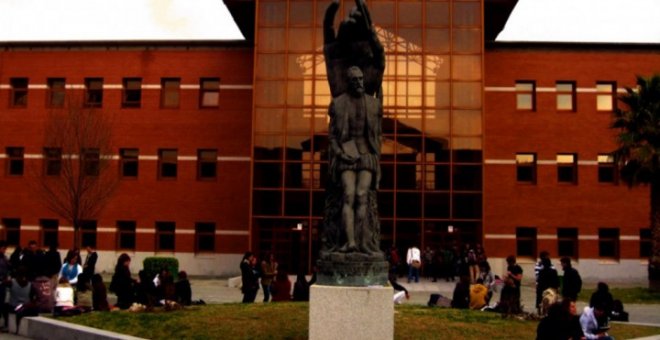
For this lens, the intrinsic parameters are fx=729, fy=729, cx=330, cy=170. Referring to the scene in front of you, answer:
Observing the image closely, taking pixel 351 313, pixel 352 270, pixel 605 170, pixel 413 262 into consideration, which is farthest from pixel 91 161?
pixel 605 170

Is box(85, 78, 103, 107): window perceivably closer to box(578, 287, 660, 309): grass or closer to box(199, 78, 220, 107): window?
box(199, 78, 220, 107): window

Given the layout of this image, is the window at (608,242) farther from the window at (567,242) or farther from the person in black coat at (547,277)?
the person in black coat at (547,277)

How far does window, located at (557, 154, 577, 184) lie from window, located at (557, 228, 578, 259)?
8.84ft

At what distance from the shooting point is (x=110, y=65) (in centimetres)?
4050

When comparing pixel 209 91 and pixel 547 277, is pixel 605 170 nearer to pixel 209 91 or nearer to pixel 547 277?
pixel 209 91

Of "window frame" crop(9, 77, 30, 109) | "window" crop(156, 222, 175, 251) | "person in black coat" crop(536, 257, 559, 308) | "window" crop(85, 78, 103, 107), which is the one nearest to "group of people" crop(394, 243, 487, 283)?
"window" crop(156, 222, 175, 251)

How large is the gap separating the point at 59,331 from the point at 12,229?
29.0 meters

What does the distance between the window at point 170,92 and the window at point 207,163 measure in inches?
129

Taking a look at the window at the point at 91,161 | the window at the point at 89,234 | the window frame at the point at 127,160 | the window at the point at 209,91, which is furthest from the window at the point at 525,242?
the window at the point at 89,234

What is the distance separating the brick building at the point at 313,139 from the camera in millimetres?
35594

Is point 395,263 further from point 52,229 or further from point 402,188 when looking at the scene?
point 52,229

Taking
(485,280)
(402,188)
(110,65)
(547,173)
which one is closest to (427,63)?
(402,188)

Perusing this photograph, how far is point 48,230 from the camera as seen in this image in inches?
1565

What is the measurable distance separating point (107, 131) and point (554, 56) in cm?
2376
